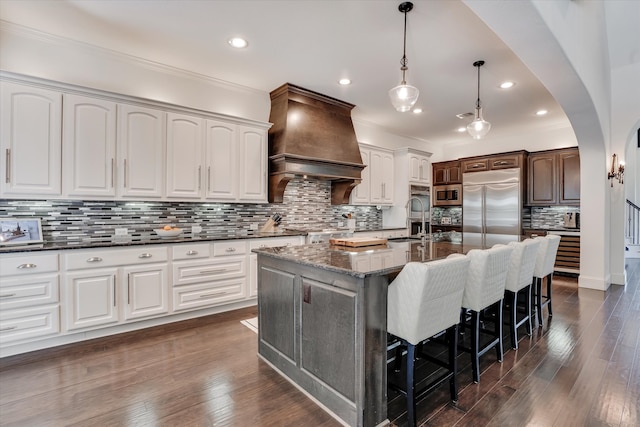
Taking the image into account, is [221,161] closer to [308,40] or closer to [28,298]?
[308,40]

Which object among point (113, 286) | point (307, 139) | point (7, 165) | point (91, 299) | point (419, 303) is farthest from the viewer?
point (307, 139)

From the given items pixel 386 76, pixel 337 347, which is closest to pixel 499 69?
pixel 386 76

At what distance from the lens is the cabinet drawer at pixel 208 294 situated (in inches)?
136

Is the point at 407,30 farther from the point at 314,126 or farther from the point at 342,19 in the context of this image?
the point at 314,126

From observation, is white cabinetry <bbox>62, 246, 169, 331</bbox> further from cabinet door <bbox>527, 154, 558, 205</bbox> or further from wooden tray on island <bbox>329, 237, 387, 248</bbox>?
cabinet door <bbox>527, 154, 558, 205</bbox>

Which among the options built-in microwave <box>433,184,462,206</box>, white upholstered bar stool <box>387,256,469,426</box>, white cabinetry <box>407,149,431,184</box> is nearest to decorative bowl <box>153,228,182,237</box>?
white upholstered bar stool <box>387,256,469,426</box>

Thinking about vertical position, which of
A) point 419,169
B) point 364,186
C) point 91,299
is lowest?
point 91,299

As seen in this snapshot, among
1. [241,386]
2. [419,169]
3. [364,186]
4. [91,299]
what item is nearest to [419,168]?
[419,169]

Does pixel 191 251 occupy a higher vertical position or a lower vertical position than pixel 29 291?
higher

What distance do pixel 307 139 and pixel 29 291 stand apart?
3421 mm

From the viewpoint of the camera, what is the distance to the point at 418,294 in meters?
1.71

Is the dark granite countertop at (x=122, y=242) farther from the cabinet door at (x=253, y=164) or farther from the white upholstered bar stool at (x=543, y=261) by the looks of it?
the white upholstered bar stool at (x=543, y=261)

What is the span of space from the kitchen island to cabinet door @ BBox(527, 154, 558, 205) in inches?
199

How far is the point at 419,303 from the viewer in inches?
67.6
